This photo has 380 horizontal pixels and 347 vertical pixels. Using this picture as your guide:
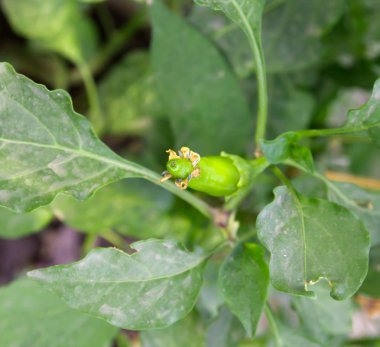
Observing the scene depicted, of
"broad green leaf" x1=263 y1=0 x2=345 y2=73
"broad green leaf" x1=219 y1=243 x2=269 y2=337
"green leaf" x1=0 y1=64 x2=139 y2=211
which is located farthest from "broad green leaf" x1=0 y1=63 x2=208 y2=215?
"broad green leaf" x1=263 y1=0 x2=345 y2=73

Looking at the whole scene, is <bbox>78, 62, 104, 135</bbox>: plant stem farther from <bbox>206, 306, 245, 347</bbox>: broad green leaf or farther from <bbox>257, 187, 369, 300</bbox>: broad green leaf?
<bbox>257, 187, 369, 300</bbox>: broad green leaf

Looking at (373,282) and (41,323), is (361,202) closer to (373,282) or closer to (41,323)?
(373,282)

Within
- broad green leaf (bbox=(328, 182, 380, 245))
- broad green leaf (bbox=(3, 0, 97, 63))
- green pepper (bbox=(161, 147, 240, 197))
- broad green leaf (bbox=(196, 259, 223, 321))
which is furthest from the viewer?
broad green leaf (bbox=(3, 0, 97, 63))

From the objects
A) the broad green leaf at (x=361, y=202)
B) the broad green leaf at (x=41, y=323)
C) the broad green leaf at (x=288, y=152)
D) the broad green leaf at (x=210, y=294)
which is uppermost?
the broad green leaf at (x=288, y=152)

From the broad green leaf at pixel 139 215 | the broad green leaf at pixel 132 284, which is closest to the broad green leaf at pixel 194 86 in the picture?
the broad green leaf at pixel 139 215

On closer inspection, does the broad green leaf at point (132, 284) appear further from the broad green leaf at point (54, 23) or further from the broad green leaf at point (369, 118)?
the broad green leaf at point (54, 23)

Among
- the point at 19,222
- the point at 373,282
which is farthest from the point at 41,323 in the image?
the point at 373,282
